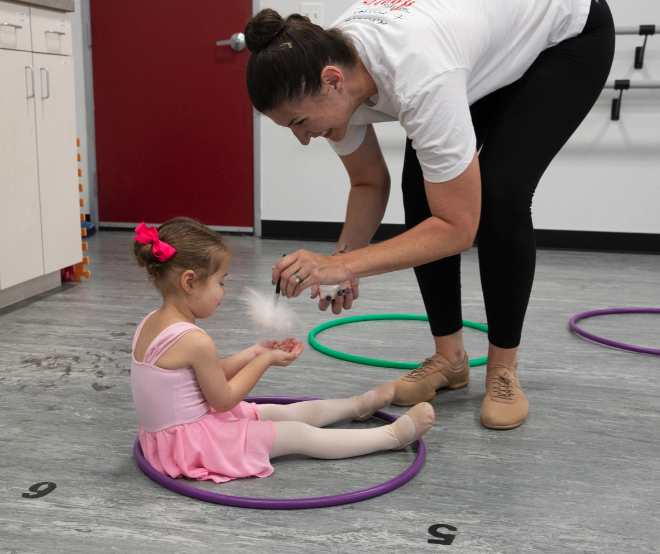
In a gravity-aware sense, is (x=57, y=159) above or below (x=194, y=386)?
above

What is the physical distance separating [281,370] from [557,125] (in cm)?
97

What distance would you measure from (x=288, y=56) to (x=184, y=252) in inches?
16.2

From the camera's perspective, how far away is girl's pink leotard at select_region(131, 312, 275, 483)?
1.36m

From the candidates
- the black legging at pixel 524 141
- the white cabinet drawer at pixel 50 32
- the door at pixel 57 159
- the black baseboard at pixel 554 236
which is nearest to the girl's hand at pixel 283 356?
the black legging at pixel 524 141

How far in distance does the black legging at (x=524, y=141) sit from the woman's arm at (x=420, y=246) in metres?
0.19

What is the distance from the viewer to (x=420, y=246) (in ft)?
4.68

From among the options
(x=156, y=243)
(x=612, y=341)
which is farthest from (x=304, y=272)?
(x=612, y=341)

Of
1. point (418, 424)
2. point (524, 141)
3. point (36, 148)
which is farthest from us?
point (36, 148)

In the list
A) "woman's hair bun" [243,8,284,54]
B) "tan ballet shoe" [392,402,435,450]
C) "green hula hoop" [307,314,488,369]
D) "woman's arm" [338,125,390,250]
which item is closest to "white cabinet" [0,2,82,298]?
"green hula hoop" [307,314,488,369]

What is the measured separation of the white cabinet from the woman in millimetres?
1370

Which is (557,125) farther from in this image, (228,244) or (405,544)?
(405,544)

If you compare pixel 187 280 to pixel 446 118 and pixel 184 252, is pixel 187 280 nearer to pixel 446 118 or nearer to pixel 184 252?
pixel 184 252

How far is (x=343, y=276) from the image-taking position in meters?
1.40

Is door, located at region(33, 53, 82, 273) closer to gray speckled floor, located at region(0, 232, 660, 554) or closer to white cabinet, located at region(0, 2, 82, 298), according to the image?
white cabinet, located at region(0, 2, 82, 298)
